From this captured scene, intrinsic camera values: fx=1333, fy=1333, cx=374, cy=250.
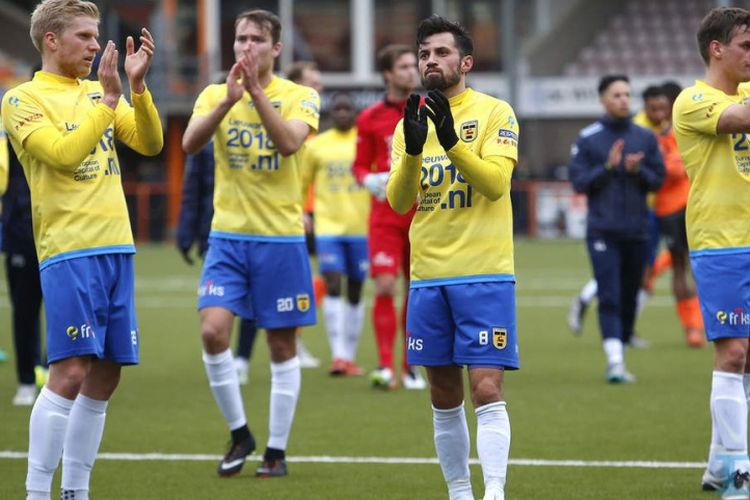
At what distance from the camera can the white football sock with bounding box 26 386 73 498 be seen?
18.9 ft

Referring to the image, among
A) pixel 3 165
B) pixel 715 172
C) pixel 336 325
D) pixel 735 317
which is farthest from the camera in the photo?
pixel 336 325

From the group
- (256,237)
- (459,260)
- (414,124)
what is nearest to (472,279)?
(459,260)

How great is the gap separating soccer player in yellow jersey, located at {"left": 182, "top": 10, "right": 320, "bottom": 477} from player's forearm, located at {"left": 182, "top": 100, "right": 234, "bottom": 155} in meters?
0.03

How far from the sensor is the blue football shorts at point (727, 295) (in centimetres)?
629

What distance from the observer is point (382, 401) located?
998 cm

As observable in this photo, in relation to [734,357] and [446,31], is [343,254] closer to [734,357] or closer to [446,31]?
[734,357]

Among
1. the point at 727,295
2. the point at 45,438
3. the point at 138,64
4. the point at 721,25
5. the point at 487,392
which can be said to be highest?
the point at 721,25

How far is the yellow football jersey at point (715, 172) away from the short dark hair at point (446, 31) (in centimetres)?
126

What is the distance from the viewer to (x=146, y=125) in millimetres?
6070

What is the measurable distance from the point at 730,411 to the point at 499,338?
134 cm

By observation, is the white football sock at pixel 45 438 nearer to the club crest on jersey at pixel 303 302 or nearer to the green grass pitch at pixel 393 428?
the green grass pitch at pixel 393 428

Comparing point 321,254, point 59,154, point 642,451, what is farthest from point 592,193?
point 59,154

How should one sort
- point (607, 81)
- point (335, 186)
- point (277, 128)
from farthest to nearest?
1. point (335, 186)
2. point (607, 81)
3. point (277, 128)

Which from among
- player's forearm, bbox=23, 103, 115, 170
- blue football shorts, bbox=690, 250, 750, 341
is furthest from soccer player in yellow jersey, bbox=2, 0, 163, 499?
blue football shorts, bbox=690, 250, 750, 341
